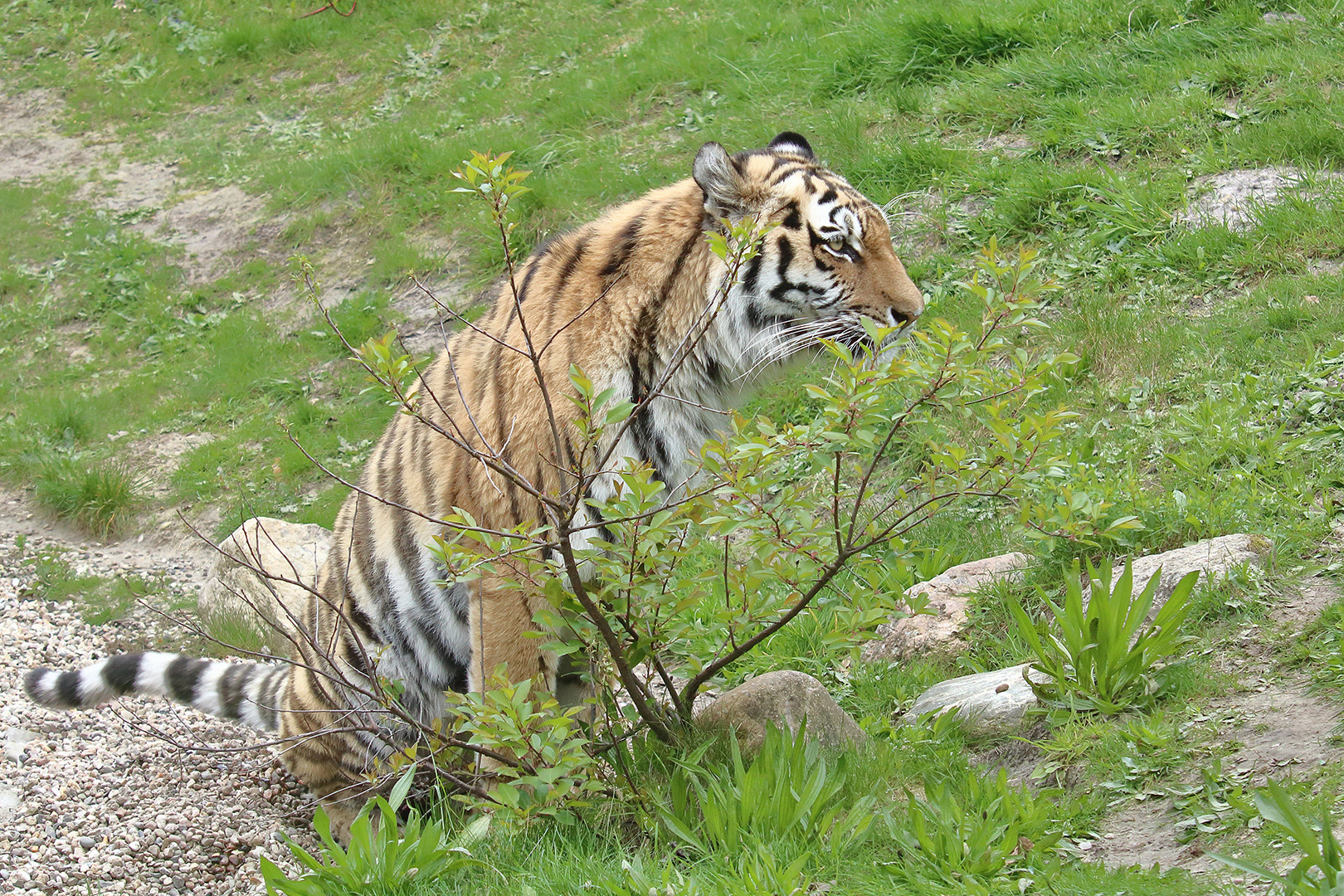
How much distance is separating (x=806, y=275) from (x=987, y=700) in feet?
4.82

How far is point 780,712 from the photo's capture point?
332cm

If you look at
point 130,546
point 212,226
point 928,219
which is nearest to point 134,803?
point 130,546

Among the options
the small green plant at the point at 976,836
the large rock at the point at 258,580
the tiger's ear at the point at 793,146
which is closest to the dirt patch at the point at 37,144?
the large rock at the point at 258,580

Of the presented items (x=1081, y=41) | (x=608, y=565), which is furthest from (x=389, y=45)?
(x=608, y=565)

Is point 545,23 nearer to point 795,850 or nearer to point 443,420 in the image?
point 443,420

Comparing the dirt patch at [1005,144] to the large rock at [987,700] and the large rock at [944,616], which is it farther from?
the large rock at [987,700]

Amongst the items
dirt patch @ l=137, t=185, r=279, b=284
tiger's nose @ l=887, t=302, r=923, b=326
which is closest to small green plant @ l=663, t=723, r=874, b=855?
tiger's nose @ l=887, t=302, r=923, b=326

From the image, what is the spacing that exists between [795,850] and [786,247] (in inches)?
76.9

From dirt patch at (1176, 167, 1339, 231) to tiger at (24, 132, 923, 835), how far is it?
2594mm

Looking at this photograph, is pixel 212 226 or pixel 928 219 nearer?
pixel 928 219

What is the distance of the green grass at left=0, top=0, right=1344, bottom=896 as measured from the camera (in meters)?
3.47

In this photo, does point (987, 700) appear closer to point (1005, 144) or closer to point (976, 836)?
point (976, 836)

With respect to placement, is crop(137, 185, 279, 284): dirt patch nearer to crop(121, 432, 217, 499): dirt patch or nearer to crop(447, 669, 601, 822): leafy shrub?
crop(121, 432, 217, 499): dirt patch

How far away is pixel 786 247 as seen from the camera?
3852 mm
